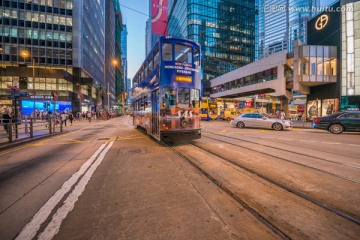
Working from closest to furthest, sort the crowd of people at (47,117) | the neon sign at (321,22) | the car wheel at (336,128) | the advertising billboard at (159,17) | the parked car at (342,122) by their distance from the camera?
the crowd of people at (47,117) < the advertising billboard at (159,17) < the parked car at (342,122) < the car wheel at (336,128) < the neon sign at (321,22)

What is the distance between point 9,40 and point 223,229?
5939cm

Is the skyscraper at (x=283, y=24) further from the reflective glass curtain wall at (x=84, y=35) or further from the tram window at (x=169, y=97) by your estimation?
the tram window at (x=169, y=97)

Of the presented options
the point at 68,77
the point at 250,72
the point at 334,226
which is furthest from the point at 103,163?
the point at 68,77

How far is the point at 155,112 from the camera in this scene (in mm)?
8898

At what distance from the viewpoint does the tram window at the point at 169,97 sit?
8094 mm

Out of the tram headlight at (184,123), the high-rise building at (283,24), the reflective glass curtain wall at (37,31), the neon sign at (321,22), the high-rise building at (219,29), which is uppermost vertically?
the high-rise building at (283,24)

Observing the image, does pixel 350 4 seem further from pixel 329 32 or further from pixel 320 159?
pixel 320 159

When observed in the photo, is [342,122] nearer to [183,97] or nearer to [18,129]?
[183,97]

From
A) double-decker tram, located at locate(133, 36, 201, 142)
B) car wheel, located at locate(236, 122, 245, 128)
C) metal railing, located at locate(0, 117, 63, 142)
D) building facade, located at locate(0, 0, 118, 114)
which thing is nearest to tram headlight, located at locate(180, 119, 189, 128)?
double-decker tram, located at locate(133, 36, 201, 142)

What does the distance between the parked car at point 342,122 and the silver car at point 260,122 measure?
271cm

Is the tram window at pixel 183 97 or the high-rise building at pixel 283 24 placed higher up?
the high-rise building at pixel 283 24

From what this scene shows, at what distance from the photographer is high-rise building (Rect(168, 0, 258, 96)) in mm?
68250

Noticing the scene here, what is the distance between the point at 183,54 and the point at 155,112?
304 centimetres

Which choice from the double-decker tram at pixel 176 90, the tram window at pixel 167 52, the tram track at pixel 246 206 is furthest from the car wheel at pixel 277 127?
the tram track at pixel 246 206
